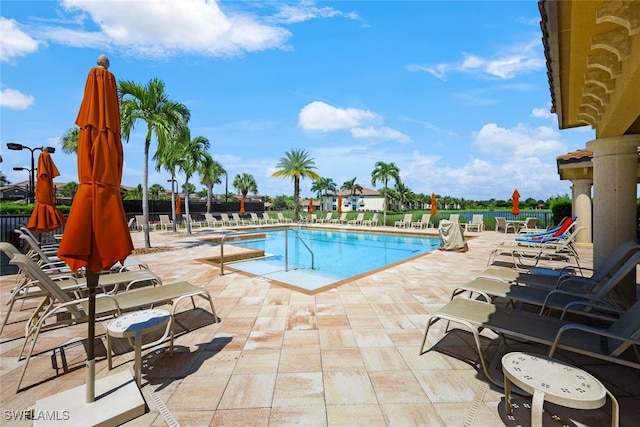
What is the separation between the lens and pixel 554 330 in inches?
96.5

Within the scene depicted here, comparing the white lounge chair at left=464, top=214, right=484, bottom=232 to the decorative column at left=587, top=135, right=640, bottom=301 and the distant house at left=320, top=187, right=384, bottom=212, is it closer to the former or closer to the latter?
the decorative column at left=587, top=135, right=640, bottom=301

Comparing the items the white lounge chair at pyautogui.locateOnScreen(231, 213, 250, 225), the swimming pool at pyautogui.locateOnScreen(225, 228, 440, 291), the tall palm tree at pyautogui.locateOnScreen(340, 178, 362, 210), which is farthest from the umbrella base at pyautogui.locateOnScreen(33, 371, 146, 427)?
the tall palm tree at pyautogui.locateOnScreen(340, 178, 362, 210)

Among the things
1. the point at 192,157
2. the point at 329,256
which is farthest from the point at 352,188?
the point at 329,256

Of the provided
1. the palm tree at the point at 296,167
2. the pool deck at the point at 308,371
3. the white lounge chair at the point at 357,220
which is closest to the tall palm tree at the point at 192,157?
the white lounge chair at the point at 357,220

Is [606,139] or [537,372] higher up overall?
[606,139]

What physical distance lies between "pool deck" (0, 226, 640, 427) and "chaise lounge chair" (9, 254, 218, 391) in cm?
28

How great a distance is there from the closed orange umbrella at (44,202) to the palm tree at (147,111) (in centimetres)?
340

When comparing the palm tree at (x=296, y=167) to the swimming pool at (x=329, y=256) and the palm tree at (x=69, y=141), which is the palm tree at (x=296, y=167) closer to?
the swimming pool at (x=329, y=256)

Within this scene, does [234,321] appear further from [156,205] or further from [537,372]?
Answer: [156,205]

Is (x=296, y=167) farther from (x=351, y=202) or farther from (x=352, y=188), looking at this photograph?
(x=352, y=188)

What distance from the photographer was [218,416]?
2062 mm

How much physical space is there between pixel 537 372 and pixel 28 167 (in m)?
22.3

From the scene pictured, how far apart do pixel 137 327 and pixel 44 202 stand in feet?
19.1

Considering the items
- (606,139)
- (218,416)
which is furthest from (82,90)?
(606,139)
